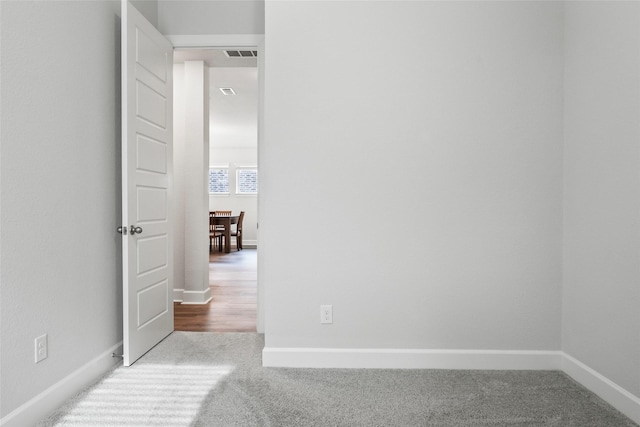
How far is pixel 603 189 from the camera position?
6.92 ft

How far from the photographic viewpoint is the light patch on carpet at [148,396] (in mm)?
1879

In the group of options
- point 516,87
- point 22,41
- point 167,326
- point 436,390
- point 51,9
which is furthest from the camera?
point 167,326

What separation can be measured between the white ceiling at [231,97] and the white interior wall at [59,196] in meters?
1.60

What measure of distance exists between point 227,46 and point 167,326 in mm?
2204

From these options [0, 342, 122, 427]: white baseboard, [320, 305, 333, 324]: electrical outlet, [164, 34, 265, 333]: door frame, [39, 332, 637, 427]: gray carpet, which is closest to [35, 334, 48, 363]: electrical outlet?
[0, 342, 122, 427]: white baseboard

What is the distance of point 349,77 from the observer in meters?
2.53

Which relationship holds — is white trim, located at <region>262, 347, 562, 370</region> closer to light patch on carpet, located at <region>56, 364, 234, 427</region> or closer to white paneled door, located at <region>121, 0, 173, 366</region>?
light patch on carpet, located at <region>56, 364, 234, 427</region>

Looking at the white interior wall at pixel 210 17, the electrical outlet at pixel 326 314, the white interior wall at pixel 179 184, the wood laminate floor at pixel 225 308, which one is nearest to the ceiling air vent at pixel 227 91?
the white interior wall at pixel 179 184

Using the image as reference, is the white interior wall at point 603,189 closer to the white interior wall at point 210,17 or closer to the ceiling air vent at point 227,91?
the white interior wall at point 210,17

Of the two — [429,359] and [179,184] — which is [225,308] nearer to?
[179,184]

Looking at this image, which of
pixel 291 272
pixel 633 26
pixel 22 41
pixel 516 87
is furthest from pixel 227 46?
pixel 633 26

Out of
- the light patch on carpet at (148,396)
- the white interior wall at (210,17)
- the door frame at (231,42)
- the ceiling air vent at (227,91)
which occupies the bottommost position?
the light patch on carpet at (148,396)

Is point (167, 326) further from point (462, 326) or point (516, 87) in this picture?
point (516, 87)

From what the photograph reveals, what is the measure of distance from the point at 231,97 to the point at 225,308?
148 inches
